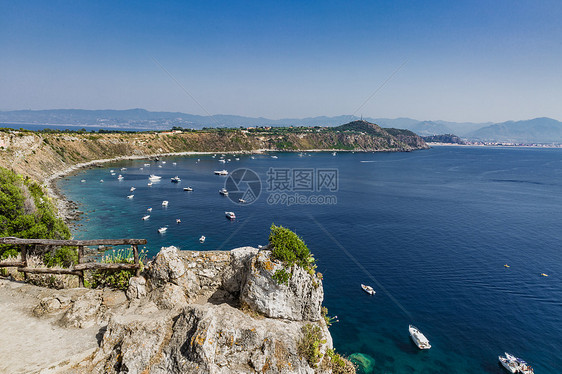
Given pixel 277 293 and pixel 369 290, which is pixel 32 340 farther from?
pixel 369 290

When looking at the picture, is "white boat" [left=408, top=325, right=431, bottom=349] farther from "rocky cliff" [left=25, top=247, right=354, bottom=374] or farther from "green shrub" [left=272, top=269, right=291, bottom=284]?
"green shrub" [left=272, top=269, right=291, bottom=284]

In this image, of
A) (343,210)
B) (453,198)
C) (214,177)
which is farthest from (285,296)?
(214,177)

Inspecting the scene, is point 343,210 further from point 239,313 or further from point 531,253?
point 239,313

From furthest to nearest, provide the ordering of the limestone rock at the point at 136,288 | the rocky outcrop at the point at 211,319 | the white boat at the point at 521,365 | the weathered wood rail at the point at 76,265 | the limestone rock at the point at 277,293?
the white boat at the point at 521,365 < the weathered wood rail at the point at 76,265 < the limestone rock at the point at 136,288 < the limestone rock at the point at 277,293 < the rocky outcrop at the point at 211,319

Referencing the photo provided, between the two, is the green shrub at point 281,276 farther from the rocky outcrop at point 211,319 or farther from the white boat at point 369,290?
the white boat at point 369,290

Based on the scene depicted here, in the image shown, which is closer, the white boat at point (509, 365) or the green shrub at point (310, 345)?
the green shrub at point (310, 345)

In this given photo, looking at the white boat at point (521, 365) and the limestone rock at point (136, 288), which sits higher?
the limestone rock at point (136, 288)

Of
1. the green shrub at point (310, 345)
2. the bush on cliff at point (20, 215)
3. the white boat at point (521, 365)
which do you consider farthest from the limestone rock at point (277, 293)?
the white boat at point (521, 365)
